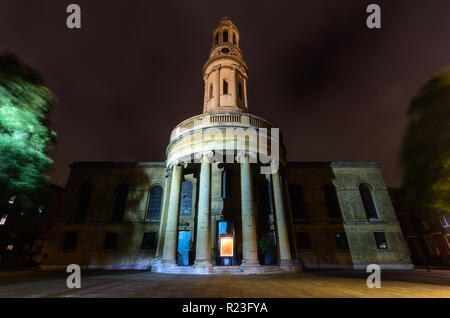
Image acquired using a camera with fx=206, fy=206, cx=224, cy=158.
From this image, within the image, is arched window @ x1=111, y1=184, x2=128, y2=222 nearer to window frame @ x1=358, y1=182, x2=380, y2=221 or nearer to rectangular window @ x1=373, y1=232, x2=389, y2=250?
window frame @ x1=358, y1=182, x2=380, y2=221

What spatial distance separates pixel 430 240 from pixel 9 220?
2429 inches

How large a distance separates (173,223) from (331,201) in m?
16.4

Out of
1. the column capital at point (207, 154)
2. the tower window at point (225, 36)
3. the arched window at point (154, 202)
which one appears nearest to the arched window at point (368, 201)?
the column capital at point (207, 154)

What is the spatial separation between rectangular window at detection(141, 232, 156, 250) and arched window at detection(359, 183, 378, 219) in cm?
2168

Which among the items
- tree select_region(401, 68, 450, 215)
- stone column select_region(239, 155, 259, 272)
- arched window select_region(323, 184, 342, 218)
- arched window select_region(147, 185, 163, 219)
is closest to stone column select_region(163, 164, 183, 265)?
stone column select_region(239, 155, 259, 272)

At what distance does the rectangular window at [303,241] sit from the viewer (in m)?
19.8

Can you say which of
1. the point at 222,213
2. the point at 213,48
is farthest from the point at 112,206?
the point at 213,48

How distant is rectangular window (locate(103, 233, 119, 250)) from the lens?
19895 millimetres

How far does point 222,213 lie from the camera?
1959cm

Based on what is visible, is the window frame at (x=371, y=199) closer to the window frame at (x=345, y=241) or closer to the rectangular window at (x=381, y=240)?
the rectangular window at (x=381, y=240)

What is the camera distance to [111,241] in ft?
66.0

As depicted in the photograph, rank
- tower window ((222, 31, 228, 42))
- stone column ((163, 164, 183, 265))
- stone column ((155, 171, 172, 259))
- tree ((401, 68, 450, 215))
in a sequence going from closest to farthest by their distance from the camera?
tree ((401, 68, 450, 215)) → stone column ((163, 164, 183, 265)) → stone column ((155, 171, 172, 259)) → tower window ((222, 31, 228, 42))

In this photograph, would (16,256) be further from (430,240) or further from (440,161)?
(430,240)
